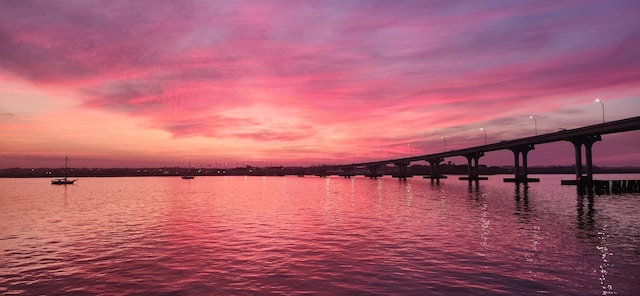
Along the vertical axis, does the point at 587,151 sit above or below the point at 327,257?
above

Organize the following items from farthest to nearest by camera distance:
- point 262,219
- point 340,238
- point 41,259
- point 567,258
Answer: point 262,219
point 340,238
point 41,259
point 567,258

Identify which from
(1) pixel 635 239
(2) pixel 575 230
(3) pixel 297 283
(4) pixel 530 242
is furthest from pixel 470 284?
(2) pixel 575 230

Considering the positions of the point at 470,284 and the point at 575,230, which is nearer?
the point at 470,284

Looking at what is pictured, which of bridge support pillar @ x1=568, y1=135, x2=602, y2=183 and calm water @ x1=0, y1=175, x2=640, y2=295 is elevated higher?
bridge support pillar @ x1=568, y1=135, x2=602, y2=183

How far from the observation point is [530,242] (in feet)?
99.6

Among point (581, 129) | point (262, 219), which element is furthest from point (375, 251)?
point (581, 129)

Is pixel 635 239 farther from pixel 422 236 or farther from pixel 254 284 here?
pixel 254 284

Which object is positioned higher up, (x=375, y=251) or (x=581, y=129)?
(x=581, y=129)

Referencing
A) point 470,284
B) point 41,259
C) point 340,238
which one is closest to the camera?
point 470,284

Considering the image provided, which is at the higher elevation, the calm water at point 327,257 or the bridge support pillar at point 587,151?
the bridge support pillar at point 587,151

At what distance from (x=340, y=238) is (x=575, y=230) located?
20.7 metres

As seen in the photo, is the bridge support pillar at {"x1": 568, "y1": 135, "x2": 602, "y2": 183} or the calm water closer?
the calm water

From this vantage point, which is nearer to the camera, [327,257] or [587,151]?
[327,257]

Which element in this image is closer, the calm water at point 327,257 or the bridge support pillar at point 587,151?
the calm water at point 327,257
